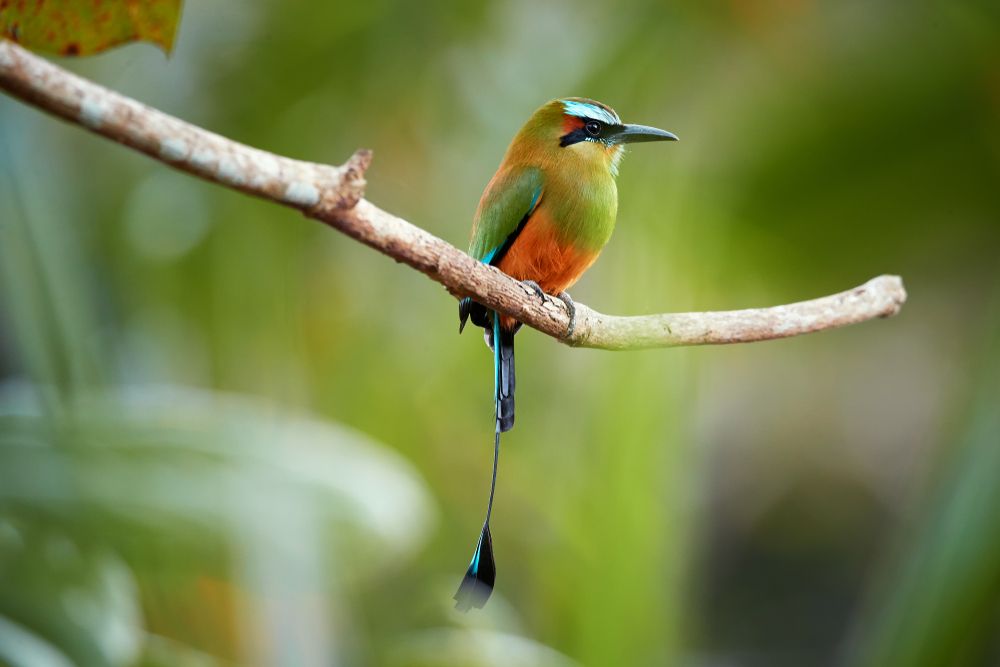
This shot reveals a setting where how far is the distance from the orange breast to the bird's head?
0.22 feet

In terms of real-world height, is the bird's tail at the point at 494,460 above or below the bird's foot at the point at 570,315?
below

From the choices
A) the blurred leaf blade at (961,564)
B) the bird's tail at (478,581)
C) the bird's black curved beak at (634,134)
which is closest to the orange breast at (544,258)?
the bird's black curved beak at (634,134)

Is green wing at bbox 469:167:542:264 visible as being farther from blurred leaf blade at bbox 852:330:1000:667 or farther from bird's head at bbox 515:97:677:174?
blurred leaf blade at bbox 852:330:1000:667

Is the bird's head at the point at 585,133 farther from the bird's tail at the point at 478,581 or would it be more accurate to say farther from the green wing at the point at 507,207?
the bird's tail at the point at 478,581

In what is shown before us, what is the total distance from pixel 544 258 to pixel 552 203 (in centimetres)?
5

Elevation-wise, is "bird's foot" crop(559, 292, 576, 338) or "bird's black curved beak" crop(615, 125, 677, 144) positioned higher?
"bird's black curved beak" crop(615, 125, 677, 144)

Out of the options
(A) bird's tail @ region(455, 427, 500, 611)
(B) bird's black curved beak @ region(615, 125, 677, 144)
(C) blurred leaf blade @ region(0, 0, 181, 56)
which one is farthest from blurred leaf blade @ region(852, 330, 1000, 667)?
(C) blurred leaf blade @ region(0, 0, 181, 56)

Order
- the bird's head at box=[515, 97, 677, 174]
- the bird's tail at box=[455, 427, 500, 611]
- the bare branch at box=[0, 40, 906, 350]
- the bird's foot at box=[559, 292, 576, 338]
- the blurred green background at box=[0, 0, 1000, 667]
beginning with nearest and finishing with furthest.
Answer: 1. the bare branch at box=[0, 40, 906, 350]
2. the bird's tail at box=[455, 427, 500, 611]
3. the bird's foot at box=[559, 292, 576, 338]
4. the bird's head at box=[515, 97, 677, 174]
5. the blurred green background at box=[0, 0, 1000, 667]

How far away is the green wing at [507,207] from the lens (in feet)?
3.36

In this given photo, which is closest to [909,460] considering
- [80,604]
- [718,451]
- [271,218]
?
[718,451]

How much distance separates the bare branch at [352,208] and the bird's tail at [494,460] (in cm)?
8

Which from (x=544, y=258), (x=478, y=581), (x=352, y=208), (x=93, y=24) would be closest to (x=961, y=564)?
(x=544, y=258)

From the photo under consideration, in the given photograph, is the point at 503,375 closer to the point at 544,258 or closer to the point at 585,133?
the point at 544,258

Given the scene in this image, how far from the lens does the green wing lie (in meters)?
1.02
